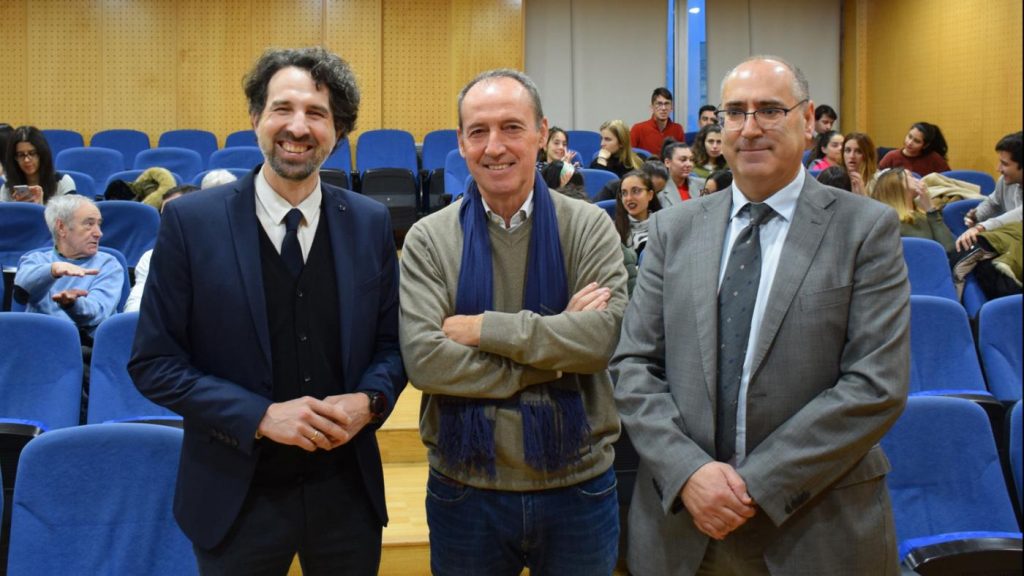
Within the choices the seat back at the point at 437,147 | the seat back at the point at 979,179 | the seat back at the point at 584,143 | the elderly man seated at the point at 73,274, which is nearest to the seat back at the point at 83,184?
the elderly man seated at the point at 73,274

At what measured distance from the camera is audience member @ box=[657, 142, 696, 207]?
17.1 ft

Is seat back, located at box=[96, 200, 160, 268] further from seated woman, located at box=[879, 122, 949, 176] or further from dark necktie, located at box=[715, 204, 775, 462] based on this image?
seated woman, located at box=[879, 122, 949, 176]

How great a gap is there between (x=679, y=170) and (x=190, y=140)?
5.06 m

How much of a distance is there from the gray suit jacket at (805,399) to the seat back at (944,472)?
72 centimetres

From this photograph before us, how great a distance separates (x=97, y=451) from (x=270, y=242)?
68 centimetres

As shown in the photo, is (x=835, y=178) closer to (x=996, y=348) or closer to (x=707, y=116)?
(x=996, y=348)

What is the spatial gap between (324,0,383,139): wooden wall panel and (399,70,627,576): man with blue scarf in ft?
25.2

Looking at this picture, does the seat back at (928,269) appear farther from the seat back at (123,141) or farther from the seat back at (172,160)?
the seat back at (123,141)

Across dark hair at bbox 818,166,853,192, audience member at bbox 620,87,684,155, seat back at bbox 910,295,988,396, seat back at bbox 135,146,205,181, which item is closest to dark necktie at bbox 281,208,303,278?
seat back at bbox 910,295,988,396

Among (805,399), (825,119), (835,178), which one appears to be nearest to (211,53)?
(825,119)

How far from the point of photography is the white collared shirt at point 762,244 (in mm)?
1448

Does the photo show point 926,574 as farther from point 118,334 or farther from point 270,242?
point 118,334

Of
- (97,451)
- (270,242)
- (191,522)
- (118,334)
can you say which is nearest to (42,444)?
(97,451)

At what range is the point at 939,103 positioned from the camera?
342 inches
